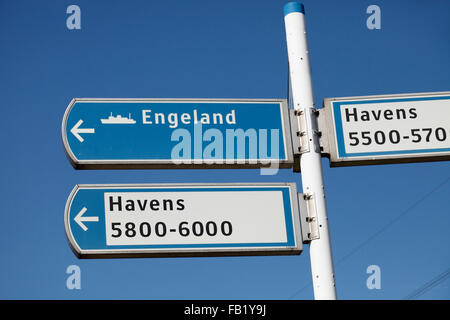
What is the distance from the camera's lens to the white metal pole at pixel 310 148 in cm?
418

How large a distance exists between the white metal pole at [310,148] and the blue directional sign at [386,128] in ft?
0.36

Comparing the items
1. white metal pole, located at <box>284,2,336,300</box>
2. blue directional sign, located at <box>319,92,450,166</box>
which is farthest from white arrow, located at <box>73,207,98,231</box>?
blue directional sign, located at <box>319,92,450,166</box>

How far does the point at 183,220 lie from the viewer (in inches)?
167

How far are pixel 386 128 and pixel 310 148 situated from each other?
0.55 m

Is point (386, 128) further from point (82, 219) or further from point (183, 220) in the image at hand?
point (82, 219)

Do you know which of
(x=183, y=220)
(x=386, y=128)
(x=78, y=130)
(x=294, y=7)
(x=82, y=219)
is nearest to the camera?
(x=82, y=219)

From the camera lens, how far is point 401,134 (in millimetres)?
4547

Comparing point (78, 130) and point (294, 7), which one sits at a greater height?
point (294, 7)

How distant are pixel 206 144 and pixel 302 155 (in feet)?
1.98

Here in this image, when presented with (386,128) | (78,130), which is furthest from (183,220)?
(386,128)

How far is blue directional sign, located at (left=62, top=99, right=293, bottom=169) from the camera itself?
4.32 metres
